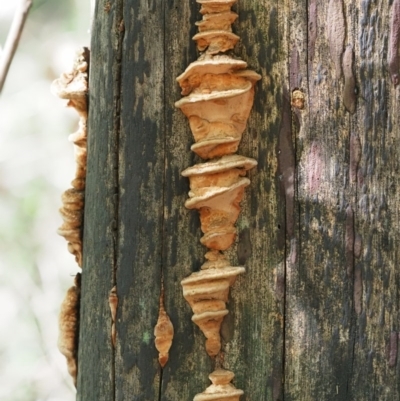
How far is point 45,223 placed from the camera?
584cm

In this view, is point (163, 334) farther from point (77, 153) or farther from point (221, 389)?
point (77, 153)

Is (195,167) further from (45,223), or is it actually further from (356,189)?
(45,223)

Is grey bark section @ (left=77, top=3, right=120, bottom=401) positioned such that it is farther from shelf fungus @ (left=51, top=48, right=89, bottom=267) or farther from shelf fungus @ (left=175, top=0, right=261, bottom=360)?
shelf fungus @ (left=175, top=0, right=261, bottom=360)

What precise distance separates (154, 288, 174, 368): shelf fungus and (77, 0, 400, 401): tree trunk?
0.01 meters

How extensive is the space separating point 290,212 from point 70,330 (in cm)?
70

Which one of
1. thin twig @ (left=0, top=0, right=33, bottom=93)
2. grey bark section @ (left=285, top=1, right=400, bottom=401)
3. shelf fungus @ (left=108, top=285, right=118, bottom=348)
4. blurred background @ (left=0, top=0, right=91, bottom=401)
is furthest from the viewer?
blurred background @ (left=0, top=0, right=91, bottom=401)

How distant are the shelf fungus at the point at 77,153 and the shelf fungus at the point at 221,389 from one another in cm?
53

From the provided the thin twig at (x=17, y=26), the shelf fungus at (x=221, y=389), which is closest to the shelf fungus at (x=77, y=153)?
the shelf fungus at (x=221, y=389)

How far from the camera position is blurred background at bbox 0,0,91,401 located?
18.6 ft

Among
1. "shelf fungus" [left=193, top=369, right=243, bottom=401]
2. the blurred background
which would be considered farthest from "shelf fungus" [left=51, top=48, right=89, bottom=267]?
the blurred background

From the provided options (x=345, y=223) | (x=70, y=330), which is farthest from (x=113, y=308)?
(x=345, y=223)

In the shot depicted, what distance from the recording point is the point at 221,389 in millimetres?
1331

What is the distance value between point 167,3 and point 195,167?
376mm

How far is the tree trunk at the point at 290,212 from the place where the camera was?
4.28 feet
